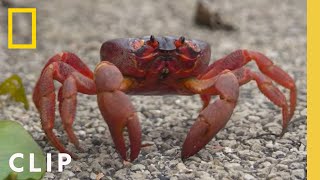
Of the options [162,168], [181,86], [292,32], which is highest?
[292,32]

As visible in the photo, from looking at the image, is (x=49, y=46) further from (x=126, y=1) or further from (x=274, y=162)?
(x=274, y=162)

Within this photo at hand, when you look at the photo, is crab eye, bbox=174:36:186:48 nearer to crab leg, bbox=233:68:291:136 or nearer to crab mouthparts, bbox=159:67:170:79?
crab mouthparts, bbox=159:67:170:79

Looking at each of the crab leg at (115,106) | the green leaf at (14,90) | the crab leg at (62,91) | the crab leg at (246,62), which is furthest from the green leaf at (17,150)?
the crab leg at (246,62)

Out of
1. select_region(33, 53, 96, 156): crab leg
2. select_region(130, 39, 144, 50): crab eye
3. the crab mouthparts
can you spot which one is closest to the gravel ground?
select_region(33, 53, 96, 156): crab leg

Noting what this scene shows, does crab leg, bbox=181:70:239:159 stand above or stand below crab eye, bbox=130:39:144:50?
below

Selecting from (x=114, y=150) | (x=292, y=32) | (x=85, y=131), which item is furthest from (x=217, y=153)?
(x=292, y=32)

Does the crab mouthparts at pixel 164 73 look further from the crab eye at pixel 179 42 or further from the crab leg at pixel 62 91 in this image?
the crab leg at pixel 62 91

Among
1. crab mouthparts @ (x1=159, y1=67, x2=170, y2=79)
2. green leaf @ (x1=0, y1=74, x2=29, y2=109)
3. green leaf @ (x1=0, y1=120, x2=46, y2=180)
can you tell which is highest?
crab mouthparts @ (x1=159, y1=67, x2=170, y2=79)

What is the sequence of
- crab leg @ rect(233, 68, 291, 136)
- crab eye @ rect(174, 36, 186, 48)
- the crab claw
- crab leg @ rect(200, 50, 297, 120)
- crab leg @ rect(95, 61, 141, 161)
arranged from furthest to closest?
crab leg @ rect(200, 50, 297, 120) → crab leg @ rect(233, 68, 291, 136) → crab eye @ rect(174, 36, 186, 48) → the crab claw → crab leg @ rect(95, 61, 141, 161)
